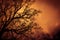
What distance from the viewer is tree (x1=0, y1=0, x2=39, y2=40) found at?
26.0 feet

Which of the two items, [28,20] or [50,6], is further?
[50,6]

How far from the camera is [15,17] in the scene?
8.08 metres

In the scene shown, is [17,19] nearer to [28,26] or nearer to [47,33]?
[28,26]

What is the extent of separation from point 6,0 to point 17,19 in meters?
1.03

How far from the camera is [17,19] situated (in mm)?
8180

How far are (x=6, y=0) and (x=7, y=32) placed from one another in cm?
138

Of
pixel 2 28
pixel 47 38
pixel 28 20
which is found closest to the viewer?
pixel 2 28

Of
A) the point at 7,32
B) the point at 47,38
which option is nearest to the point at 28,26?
the point at 7,32

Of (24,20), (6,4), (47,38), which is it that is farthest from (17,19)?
(47,38)

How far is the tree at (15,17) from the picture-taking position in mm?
7914

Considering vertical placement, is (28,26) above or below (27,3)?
below

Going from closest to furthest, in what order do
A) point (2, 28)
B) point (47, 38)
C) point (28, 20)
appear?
point (2, 28)
point (28, 20)
point (47, 38)

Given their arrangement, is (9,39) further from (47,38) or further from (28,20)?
(47,38)

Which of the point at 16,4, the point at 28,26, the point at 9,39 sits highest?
the point at 16,4
